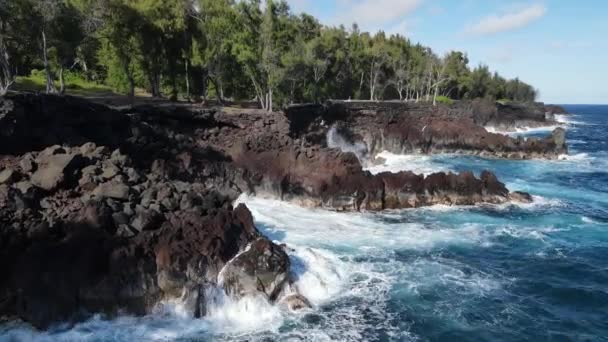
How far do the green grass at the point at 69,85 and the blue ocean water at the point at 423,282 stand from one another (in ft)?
82.8

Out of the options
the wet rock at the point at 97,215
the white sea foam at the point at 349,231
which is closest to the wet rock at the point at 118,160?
the wet rock at the point at 97,215

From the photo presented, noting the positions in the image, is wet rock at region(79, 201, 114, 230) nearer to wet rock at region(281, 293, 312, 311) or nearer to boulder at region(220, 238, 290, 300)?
boulder at region(220, 238, 290, 300)

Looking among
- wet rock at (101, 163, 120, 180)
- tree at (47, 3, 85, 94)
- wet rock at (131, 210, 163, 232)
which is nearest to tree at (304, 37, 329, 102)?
tree at (47, 3, 85, 94)

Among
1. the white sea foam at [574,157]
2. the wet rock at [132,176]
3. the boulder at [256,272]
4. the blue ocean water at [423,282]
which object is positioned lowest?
the blue ocean water at [423,282]

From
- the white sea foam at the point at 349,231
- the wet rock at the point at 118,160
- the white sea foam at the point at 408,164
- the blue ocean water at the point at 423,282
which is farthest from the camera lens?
the white sea foam at the point at 408,164

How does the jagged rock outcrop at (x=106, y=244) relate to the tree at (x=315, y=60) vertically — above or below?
below

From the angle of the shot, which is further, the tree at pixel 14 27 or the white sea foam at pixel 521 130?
the white sea foam at pixel 521 130

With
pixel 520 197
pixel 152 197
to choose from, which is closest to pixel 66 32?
pixel 152 197

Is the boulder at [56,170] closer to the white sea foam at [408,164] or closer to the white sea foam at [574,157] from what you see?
the white sea foam at [408,164]

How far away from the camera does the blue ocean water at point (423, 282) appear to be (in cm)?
1628

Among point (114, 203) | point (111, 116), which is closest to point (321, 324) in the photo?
point (114, 203)

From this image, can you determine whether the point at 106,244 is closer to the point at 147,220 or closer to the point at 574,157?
the point at 147,220

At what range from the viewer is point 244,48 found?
1815 inches

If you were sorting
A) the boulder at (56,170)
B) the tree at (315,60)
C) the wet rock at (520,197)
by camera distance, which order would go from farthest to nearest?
the tree at (315,60)
the wet rock at (520,197)
the boulder at (56,170)
